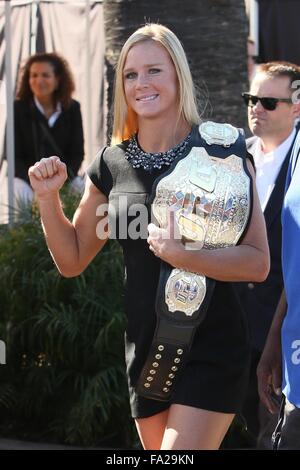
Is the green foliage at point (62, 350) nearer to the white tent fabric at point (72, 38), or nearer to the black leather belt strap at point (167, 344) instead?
the black leather belt strap at point (167, 344)

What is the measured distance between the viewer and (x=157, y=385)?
385 cm

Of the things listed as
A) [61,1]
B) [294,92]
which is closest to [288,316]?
[294,92]

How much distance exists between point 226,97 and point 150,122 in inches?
134

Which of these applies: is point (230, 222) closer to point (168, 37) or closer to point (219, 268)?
Answer: point (219, 268)

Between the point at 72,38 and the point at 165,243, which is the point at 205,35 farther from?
the point at 165,243

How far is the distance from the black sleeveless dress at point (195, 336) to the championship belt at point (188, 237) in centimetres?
4

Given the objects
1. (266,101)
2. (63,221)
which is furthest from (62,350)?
(63,221)

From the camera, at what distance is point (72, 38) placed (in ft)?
35.3

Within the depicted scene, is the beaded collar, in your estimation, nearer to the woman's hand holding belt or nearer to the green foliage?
the woman's hand holding belt

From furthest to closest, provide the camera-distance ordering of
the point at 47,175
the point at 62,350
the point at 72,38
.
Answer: the point at 72,38 → the point at 62,350 → the point at 47,175

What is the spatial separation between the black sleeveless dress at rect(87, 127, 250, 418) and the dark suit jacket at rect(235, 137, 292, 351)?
1339 mm

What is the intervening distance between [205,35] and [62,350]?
2.40 metres
